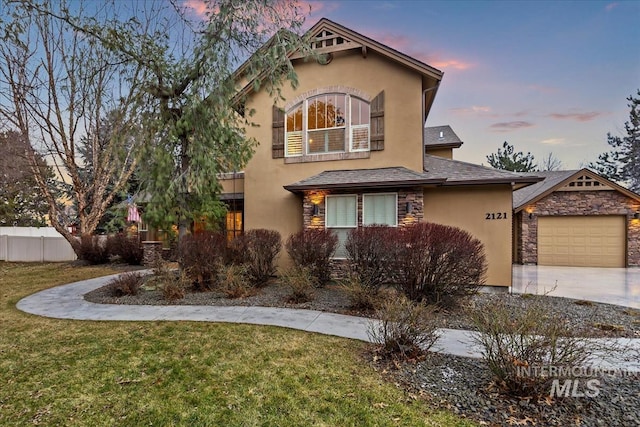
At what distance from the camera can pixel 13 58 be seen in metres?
13.6

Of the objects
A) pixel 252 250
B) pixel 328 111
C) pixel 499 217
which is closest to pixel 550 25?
pixel 499 217

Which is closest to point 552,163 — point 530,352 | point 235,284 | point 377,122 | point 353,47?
point 377,122

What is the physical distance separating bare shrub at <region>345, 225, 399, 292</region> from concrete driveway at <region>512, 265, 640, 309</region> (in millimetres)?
3093

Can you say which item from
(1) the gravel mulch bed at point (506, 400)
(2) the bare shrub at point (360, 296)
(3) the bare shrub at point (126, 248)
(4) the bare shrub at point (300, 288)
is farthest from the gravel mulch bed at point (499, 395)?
(3) the bare shrub at point (126, 248)

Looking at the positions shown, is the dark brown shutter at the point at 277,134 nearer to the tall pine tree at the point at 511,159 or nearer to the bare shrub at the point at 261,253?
the bare shrub at the point at 261,253

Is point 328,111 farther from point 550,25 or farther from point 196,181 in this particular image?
point 550,25

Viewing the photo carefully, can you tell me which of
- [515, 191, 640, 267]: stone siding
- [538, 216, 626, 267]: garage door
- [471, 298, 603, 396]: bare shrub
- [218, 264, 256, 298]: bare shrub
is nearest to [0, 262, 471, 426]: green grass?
[471, 298, 603, 396]: bare shrub

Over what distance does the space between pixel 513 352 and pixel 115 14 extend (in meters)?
14.7

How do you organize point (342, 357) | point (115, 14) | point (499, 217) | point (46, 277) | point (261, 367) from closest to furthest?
point (261, 367)
point (342, 357)
point (499, 217)
point (115, 14)
point (46, 277)

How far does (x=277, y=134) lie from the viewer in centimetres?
1130

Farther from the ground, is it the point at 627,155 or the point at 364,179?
the point at 627,155

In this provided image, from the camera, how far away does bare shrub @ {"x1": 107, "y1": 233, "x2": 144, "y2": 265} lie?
46.6ft

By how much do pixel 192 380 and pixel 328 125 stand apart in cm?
905

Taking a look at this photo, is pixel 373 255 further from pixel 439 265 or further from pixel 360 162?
pixel 360 162
